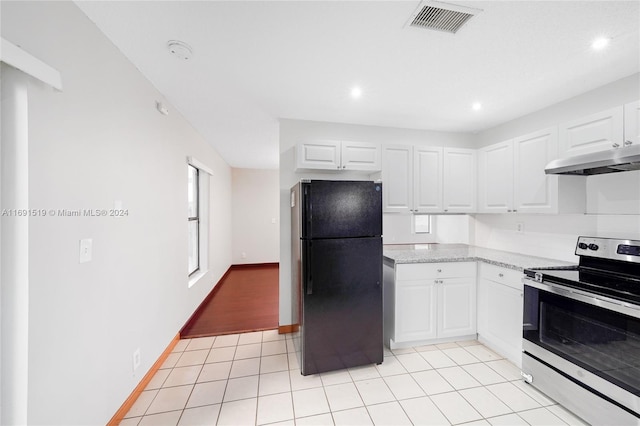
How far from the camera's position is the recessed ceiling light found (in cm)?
162

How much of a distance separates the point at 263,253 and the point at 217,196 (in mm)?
2112

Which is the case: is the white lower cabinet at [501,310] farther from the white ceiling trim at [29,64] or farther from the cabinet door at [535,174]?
the white ceiling trim at [29,64]

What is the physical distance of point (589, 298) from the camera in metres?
1.63

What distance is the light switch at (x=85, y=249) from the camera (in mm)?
1396

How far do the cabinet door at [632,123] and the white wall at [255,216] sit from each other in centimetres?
539

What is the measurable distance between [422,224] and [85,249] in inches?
130

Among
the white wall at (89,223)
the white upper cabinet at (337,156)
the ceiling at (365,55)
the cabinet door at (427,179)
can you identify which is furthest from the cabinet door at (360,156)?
the white wall at (89,223)

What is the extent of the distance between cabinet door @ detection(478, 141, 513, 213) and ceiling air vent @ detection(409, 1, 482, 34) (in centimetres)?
175

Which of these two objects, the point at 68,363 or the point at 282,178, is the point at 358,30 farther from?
the point at 68,363

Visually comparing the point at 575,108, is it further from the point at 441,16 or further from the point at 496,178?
the point at 441,16

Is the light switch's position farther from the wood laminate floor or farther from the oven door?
the oven door

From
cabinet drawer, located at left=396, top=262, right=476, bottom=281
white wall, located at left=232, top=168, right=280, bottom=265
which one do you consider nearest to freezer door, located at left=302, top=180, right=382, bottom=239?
cabinet drawer, located at left=396, top=262, right=476, bottom=281

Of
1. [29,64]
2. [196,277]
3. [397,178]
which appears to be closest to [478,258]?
[397,178]

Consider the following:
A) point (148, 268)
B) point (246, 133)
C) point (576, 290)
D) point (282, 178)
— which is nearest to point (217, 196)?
point (246, 133)
